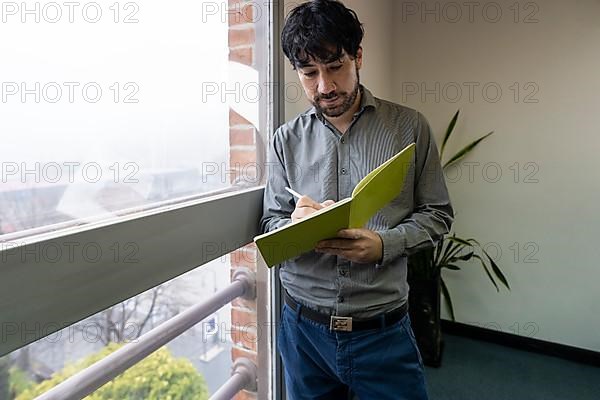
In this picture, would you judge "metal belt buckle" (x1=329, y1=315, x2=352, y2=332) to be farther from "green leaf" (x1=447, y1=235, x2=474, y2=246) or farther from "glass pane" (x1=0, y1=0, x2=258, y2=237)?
"green leaf" (x1=447, y1=235, x2=474, y2=246)

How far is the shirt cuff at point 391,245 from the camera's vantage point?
3.75 ft

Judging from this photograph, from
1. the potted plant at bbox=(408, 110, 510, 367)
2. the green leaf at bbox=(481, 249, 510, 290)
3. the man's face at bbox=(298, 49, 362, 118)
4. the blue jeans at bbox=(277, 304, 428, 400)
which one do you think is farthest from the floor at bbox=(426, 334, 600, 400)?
the man's face at bbox=(298, 49, 362, 118)

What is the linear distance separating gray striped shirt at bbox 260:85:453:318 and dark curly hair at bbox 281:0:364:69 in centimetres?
19

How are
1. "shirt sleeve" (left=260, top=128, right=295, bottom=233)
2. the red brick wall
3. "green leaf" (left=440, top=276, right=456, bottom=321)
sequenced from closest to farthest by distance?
"shirt sleeve" (left=260, top=128, right=295, bottom=233), the red brick wall, "green leaf" (left=440, top=276, right=456, bottom=321)

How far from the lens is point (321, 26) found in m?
1.14

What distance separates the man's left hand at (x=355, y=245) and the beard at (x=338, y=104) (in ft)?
1.20

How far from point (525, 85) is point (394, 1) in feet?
3.33

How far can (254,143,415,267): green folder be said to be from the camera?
92 centimetres

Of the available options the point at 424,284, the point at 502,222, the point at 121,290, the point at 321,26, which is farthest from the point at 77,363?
the point at 502,222

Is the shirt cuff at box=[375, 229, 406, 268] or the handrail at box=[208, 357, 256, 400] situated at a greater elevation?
the shirt cuff at box=[375, 229, 406, 268]

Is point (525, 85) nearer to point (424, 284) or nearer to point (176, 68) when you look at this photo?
point (424, 284)

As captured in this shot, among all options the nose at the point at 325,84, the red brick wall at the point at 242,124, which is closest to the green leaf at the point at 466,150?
the red brick wall at the point at 242,124

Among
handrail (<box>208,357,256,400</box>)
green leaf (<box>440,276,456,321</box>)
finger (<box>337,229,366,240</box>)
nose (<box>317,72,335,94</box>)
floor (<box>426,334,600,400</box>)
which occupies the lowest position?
floor (<box>426,334,600,400</box>)

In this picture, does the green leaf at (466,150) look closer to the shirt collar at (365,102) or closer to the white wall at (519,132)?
the white wall at (519,132)
